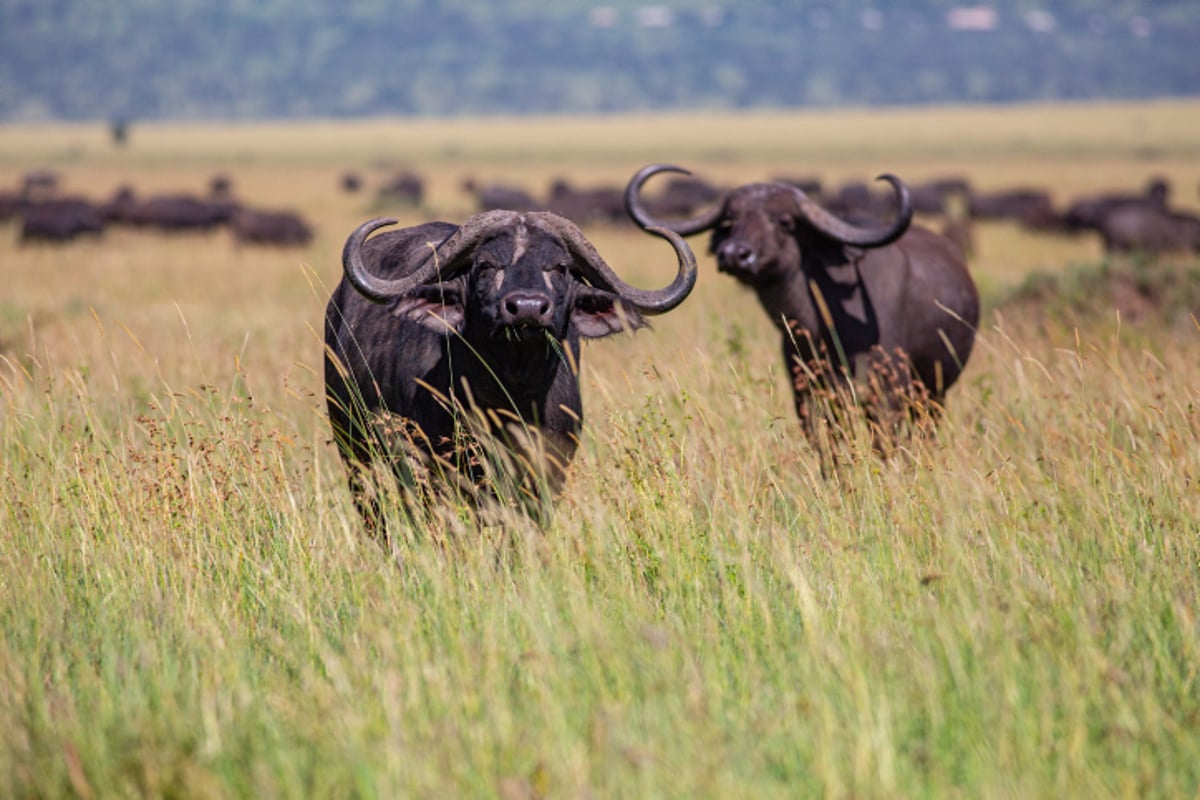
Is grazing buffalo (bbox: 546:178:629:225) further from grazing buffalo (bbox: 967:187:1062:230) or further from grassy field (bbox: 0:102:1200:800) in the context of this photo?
grassy field (bbox: 0:102:1200:800)

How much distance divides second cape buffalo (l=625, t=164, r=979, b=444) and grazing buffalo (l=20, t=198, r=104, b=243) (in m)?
23.6

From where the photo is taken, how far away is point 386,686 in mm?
3324

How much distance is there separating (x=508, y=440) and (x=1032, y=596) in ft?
7.04

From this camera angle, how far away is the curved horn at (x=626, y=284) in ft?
17.2

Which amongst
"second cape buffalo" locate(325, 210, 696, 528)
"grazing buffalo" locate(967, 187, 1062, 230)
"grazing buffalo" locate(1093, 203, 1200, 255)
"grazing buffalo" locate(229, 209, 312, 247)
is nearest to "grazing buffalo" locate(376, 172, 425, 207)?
"grazing buffalo" locate(229, 209, 312, 247)

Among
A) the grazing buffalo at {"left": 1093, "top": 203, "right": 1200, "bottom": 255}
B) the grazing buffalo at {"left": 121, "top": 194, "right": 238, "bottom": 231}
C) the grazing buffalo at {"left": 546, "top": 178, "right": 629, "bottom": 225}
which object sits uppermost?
the grazing buffalo at {"left": 1093, "top": 203, "right": 1200, "bottom": 255}

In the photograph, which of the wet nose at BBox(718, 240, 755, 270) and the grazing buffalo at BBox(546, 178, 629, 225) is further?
the grazing buffalo at BBox(546, 178, 629, 225)

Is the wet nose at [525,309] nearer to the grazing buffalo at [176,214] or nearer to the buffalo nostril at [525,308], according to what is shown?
the buffalo nostril at [525,308]

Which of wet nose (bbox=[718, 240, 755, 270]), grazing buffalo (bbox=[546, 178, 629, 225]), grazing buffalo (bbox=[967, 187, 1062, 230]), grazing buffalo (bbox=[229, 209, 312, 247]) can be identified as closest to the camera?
wet nose (bbox=[718, 240, 755, 270])

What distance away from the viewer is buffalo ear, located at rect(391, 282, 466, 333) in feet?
16.9

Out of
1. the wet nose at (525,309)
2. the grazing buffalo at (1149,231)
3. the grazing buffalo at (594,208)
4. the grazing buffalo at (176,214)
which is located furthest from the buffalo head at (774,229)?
the grazing buffalo at (594,208)

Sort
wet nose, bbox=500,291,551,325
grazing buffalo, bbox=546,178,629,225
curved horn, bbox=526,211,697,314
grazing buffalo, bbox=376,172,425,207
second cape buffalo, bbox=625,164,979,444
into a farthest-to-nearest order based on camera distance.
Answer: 1. grazing buffalo, bbox=376,172,425,207
2. grazing buffalo, bbox=546,178,629,225
3. second cape buffalo, bbox=625,164,979,444
4. curved horn, bbox=526,211,697,314
5. wet nose, bbox=500,291,551,325

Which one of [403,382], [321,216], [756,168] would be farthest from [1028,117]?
[403,382]

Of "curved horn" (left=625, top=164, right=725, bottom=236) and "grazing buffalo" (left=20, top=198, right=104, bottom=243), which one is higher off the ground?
"curved horn" (left=625, top=164, right=725, bottom=236)
